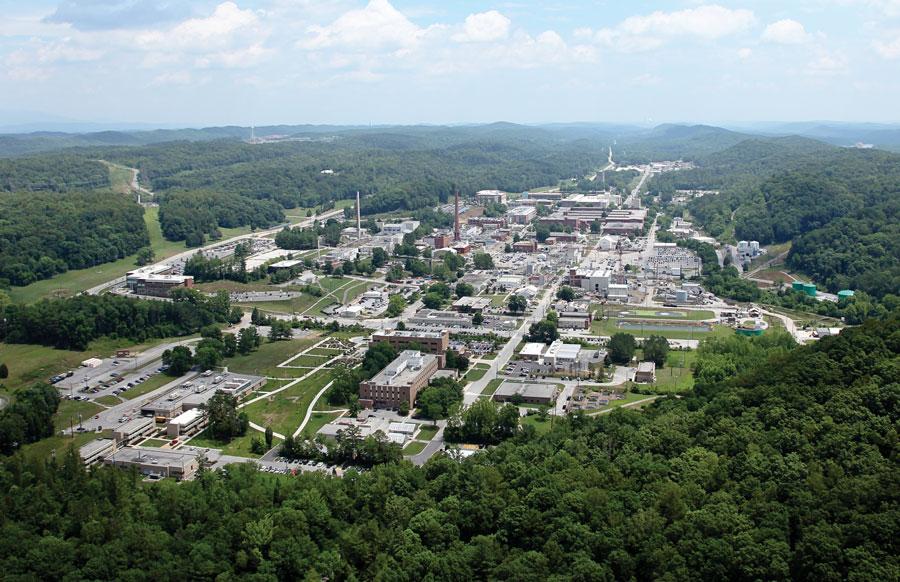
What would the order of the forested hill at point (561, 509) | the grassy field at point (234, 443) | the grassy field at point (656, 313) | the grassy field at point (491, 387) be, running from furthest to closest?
the grassy field at point (656, 313) → the grassy field at point (491, 387) → the grassy field at point (234, 443) → the forested hill at point (561, 509)

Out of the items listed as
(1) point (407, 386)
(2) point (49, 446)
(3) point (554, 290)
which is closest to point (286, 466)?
(1) point (407, 386)

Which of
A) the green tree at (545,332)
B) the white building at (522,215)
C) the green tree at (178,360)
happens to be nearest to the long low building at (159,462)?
the green tree at (178,360)

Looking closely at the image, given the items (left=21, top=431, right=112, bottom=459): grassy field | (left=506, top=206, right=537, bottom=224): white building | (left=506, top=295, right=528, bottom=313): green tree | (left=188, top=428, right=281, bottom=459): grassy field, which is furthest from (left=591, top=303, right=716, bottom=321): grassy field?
(left=506, top=206, right=537, bottom=224): white building

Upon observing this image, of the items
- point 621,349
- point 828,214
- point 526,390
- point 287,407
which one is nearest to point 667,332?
point 621,349

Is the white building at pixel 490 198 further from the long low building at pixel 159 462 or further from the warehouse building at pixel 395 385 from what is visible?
the long low building at pixel 159 462

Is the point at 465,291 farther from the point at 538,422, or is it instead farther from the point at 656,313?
the point at 538,422

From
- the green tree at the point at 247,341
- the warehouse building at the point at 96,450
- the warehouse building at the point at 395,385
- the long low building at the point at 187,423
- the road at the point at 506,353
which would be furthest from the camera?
the green tree at the point at 247,341

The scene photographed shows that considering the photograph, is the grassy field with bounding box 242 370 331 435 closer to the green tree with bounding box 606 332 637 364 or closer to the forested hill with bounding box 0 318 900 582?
the forested hill with bounding box 0 318 900 582
